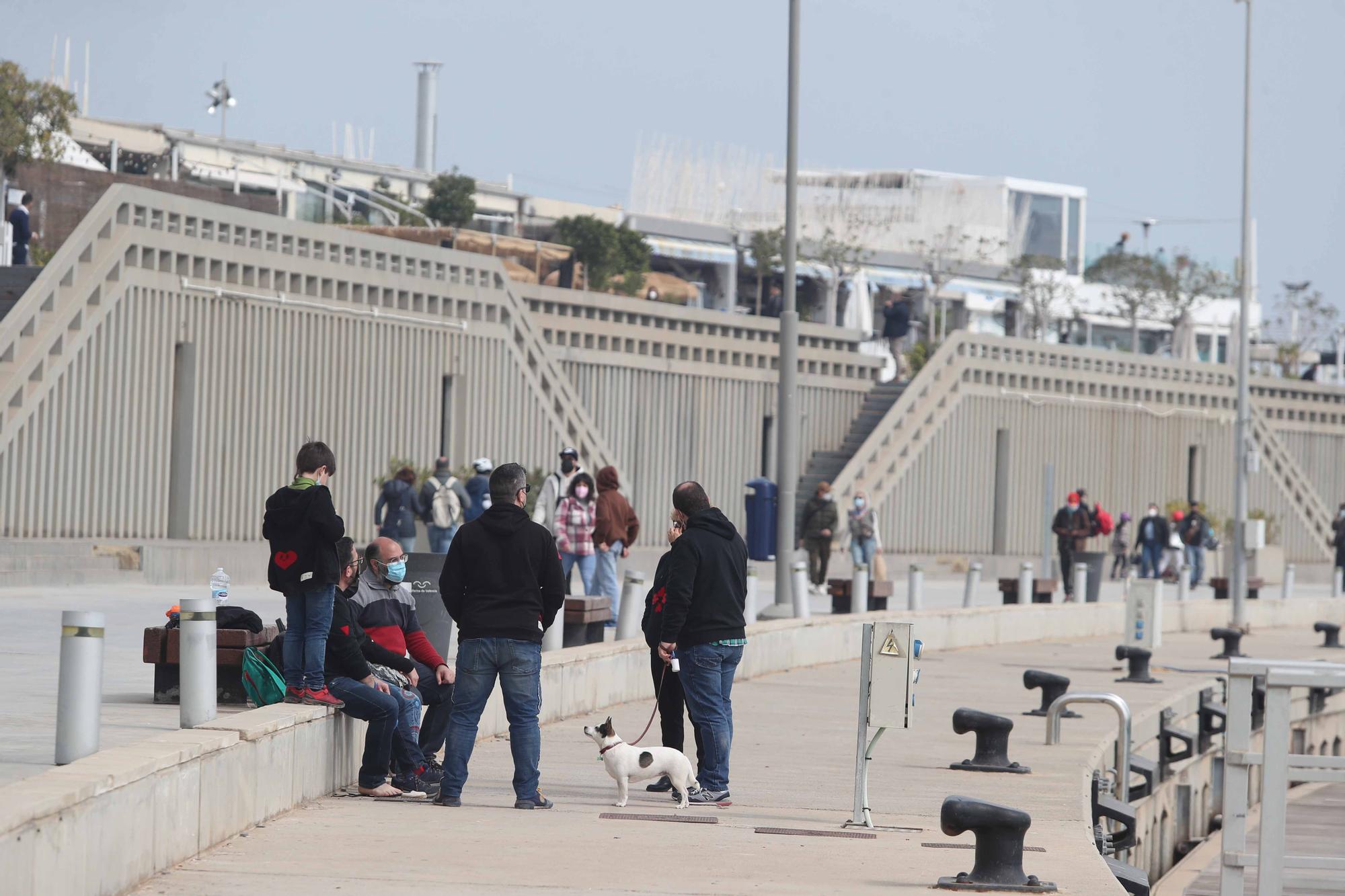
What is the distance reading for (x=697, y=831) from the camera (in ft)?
32.0

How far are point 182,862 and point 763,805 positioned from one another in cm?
375

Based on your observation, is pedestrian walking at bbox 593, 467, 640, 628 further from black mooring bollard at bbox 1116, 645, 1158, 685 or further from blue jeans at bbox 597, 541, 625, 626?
black mooring bollard at bbox 1116, 645, 1158, 685

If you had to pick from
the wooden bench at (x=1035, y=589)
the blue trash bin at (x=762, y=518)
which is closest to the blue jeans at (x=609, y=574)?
the blue trash bin at (x=762, y=518)

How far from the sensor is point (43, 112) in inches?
1565

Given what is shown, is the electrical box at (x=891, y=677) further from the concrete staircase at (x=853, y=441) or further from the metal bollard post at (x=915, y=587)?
the concrete staircase at (x=853, y=441)

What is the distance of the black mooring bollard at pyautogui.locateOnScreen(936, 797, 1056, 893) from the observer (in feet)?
27.1

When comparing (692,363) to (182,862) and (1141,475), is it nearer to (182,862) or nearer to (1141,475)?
(1141,475)

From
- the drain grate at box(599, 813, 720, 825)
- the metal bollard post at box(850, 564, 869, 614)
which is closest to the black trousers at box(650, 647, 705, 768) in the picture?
the drain grate at box(599, 813, 720, 825)

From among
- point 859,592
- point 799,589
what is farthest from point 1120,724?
point 859,592

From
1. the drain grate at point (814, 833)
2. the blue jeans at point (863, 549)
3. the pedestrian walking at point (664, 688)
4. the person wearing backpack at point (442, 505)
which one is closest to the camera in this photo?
the drain grate at point (814, 833)

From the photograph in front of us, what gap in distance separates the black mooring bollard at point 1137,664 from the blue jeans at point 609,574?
598cm

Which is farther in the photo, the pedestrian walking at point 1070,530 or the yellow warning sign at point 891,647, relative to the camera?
the pedestrian walking at point 1070,530

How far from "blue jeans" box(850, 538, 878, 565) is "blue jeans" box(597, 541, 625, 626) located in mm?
10771

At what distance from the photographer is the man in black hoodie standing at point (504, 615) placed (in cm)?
984
